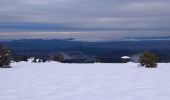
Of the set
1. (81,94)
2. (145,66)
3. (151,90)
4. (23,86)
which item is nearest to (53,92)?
(81,94)

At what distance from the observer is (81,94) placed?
436 inches

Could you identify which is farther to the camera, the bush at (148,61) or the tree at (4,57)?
the bush at (148,61)

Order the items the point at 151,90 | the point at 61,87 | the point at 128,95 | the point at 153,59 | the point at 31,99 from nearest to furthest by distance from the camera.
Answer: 1. the point at 31,99
2. the point at 128,95
3. the point at 151,90
4. the point at 61,87
5. the point at 153,59

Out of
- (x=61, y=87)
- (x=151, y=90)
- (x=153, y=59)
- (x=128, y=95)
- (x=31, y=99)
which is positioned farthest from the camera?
(x=153, y=59)

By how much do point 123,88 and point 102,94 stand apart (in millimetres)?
1588

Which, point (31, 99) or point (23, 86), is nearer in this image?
point (31, 99)

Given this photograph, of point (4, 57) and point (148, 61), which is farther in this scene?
point (148, 61)

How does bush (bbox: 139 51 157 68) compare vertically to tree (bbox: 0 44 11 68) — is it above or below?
below

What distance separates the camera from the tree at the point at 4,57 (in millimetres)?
22188

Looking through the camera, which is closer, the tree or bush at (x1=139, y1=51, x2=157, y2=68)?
the tree

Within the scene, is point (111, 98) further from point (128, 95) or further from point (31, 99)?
point (31, 99)

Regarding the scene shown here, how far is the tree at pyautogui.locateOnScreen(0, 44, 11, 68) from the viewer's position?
72.8ft

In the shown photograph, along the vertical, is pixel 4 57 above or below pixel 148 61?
above

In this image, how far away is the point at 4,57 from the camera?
2241cm
